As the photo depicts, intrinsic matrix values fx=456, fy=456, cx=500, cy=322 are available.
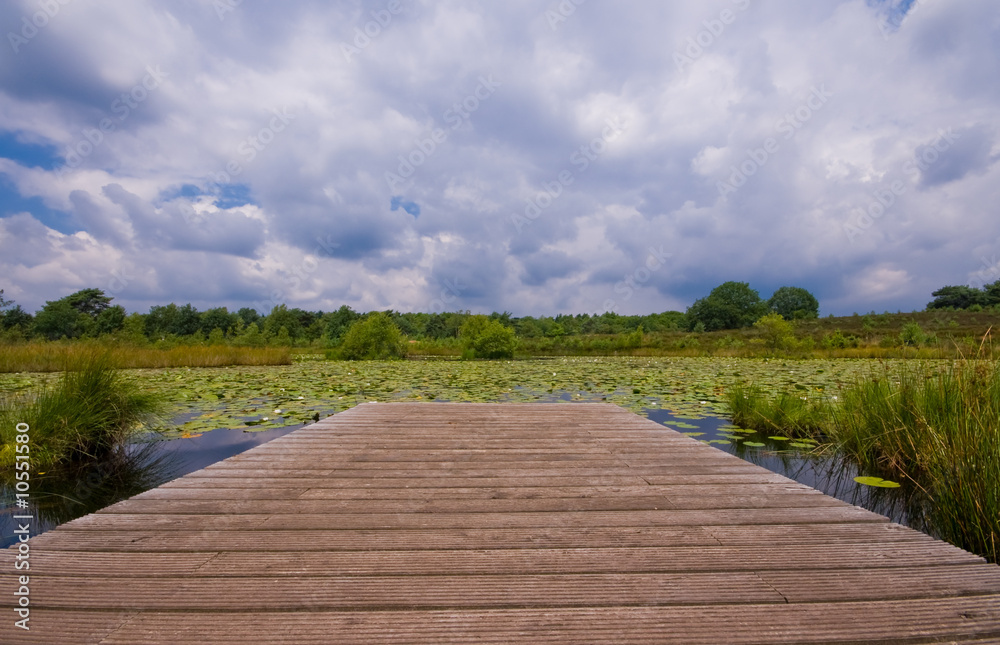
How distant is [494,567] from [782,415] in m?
4.75

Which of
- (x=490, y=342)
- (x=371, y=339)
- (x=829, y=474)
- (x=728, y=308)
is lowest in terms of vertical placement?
(x=829, y=474)

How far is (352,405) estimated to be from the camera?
6.38 meters

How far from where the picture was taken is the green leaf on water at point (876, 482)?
3.22 meters

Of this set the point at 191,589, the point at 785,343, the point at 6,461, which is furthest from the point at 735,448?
the point at 785,343

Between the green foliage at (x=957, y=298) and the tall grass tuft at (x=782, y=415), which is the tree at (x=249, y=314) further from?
the green foliage at (x=957, y=298)

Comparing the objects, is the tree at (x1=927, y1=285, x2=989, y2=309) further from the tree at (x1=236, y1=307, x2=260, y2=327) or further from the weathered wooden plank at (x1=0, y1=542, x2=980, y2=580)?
the tree at (x1=236, y1=307, x2=260, y2=327)

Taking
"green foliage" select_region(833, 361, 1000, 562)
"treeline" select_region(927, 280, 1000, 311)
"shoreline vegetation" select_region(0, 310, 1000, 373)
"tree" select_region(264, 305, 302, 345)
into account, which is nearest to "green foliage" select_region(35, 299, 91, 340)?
Result: "shoreline vegetation" select_region(0, 310, 1000, 373)

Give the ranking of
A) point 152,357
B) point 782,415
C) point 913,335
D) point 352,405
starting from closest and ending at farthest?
point 782,415 < point 352,405 < point 152,357 < point 913,335

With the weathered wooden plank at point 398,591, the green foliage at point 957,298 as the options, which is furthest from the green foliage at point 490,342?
the green foliage at point 957,298

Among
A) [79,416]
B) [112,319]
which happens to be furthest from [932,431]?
[112,319]

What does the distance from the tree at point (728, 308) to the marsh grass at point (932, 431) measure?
159 feet

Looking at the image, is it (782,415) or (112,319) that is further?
(112,319)

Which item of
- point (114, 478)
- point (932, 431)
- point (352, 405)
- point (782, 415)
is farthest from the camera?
point (352, 405)

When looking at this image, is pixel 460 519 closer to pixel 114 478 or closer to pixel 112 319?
pixel 114 478
